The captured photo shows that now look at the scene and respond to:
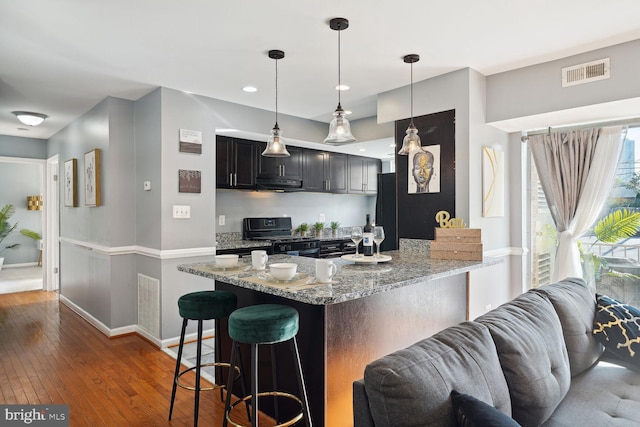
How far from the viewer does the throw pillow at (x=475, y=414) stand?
1018 millimetres

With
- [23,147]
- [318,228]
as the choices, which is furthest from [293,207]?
[23,147]

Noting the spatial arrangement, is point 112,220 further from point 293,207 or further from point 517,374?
point 517,374

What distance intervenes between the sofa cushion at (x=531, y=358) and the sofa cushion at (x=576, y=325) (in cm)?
15

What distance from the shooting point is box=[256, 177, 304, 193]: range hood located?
186 inches

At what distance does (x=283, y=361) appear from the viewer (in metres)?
2.19

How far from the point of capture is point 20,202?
28.5ft

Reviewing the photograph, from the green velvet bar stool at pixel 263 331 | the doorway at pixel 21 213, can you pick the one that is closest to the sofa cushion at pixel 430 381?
the green velvet bar stool at pixel 263 331

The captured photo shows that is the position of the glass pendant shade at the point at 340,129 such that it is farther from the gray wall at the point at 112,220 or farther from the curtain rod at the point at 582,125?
the gray wall at the point at 112,220

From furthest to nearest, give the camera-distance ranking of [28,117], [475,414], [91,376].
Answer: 1. [28,117]
2. [91,376]
3. [475,414]

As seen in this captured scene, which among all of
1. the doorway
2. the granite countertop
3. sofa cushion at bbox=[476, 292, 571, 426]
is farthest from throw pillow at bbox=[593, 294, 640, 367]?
the doorway

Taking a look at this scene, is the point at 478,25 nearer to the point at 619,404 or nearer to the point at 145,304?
the point at 619,404

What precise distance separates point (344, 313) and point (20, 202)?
31.3 feet

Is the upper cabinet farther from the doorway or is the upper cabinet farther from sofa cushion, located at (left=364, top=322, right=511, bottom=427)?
the doorway

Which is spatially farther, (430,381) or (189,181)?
(189,181)
